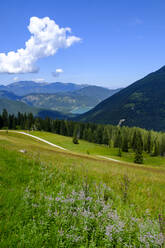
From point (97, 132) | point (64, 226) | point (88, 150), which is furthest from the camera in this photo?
point (97, 132)

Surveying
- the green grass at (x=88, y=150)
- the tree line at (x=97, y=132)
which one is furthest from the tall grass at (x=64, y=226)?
the tree line at (x=97, y=132)

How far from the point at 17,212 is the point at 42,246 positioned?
1241mm

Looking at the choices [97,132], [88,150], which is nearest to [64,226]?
[88,150]

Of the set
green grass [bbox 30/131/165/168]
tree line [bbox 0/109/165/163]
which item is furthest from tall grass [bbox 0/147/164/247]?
tree line [bbox 0/109/165/163]

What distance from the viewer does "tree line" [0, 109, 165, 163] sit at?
126 meters

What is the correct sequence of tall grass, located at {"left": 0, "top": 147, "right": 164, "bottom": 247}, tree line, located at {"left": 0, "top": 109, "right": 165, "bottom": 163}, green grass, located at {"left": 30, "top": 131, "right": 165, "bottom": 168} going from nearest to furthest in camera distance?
tall grass, located at {"left": 0, "top": 147, "right": 164, "bottom": 247} < green grass, located at {"left": 30, "top": 131, "right": 165, "bottom": 168} < tree line, located at {"left": 0, "top": 109, "right": 165, "bottom": 163}

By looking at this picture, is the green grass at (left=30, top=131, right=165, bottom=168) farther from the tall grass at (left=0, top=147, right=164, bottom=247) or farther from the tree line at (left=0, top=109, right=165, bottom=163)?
the tall grass at (left=0, top=147, right=164, bottom=247)

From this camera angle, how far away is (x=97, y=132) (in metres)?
155

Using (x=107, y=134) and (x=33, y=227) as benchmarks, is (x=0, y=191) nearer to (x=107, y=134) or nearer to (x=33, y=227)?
(x=33, y=227)

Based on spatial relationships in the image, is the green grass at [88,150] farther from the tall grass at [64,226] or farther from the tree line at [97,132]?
the tall grass at [64,226]

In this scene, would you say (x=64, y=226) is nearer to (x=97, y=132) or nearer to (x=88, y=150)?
(x=88, y=150)

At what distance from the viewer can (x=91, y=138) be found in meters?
152

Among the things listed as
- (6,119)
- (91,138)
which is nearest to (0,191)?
(6,119)

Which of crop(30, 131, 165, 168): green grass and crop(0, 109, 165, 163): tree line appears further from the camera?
crop(0, 109, 165, 163): tree line
